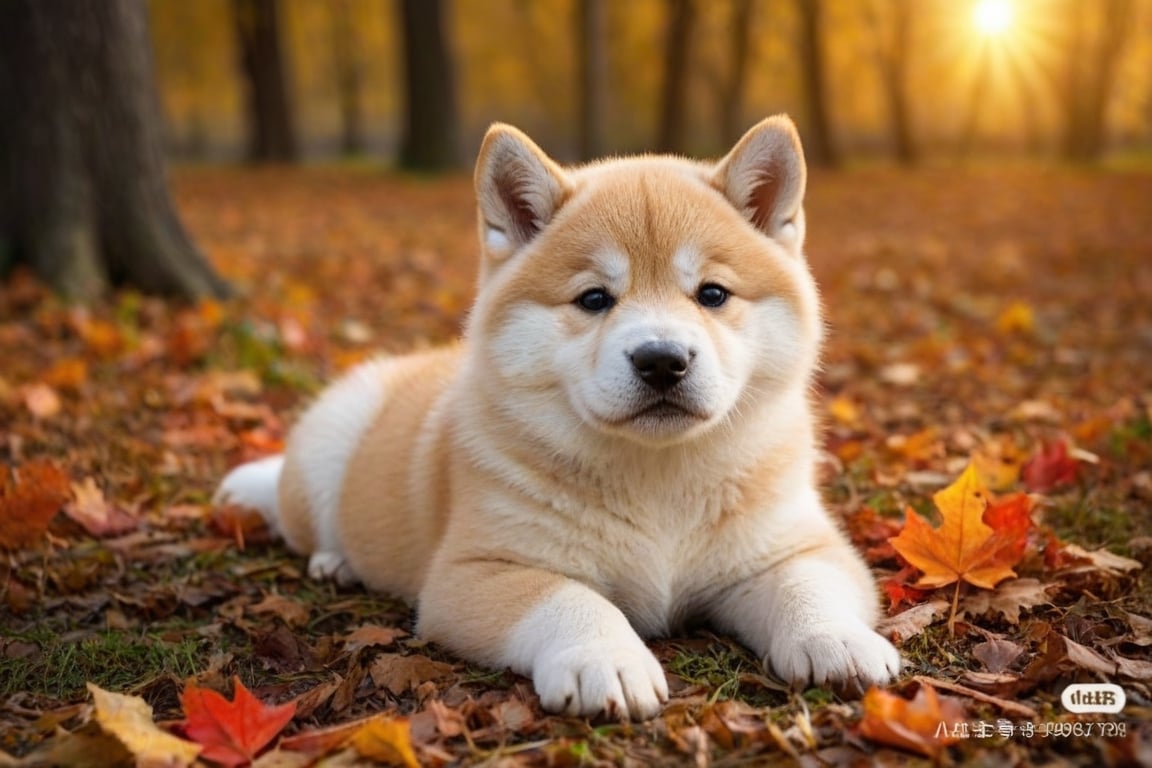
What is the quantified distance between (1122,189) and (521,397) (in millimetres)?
17734

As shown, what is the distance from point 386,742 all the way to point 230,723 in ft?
1.29

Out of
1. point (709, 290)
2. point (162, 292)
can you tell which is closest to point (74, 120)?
point (162, 292)

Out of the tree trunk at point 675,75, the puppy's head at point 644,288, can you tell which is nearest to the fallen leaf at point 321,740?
the puppy's head at point 644,288

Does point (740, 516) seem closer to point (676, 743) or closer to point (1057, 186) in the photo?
point (676, 743)

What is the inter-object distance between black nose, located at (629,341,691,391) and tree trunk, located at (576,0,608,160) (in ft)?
52.7

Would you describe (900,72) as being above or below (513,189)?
below

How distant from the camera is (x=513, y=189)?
3166 millimetres

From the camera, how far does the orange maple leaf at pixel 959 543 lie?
3.01 metres

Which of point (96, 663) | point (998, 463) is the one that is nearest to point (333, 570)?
point (96, 663)

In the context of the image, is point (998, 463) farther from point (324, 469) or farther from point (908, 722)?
point (324, 469)

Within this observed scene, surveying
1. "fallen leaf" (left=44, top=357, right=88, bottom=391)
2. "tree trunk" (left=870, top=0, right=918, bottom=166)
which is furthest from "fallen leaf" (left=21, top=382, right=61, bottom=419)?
"tree trunk" (left=870, top=0, right=918, bottom=166)

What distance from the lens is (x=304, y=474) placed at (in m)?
3.94

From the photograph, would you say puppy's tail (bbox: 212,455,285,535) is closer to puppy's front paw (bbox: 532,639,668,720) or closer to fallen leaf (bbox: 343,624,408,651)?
fallen leaf (bbox: 343,624,408,651)

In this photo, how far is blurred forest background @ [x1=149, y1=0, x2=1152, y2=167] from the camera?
20.9 metres
